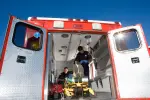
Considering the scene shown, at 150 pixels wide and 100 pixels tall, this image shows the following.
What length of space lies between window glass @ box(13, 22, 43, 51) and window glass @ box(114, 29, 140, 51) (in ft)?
6.53

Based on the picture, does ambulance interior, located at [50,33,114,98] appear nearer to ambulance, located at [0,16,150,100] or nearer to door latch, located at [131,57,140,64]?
ambulance, located at [0,16,150,100]

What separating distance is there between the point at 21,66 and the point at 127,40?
8.67ft

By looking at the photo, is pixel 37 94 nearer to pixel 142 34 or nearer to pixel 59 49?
pixel 142 34

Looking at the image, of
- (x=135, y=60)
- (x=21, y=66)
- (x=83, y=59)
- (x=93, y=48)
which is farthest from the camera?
(x=93, y=48)

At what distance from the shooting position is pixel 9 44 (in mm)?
2891

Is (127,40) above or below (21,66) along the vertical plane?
above

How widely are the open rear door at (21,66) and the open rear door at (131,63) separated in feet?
5.57

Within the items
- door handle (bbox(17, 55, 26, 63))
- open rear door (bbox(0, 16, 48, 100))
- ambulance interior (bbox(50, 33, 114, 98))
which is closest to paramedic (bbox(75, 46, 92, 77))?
ambulance interior (bbox(50, 33, 114, 98))

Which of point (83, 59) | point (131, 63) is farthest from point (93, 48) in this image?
point (131, 63)

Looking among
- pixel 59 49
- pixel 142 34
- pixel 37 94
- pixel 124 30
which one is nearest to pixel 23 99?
pixel 37 94

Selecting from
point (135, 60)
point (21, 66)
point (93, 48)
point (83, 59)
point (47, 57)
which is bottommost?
point (21, 66)

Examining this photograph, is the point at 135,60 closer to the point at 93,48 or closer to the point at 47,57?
the point at 47,57

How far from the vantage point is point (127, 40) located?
12.2 feet

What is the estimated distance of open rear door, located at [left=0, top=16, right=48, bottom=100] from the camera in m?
2.67
